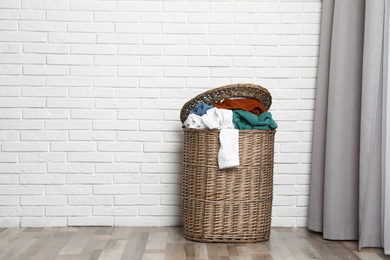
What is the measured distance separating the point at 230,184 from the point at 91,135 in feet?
3.15

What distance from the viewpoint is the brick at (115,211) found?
3709mm

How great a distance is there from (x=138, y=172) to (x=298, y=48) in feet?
3.96

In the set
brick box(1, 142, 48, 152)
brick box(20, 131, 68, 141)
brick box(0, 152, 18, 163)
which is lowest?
brick box(0, 152, 18, 163)

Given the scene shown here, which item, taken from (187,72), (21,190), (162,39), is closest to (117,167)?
(21,190)

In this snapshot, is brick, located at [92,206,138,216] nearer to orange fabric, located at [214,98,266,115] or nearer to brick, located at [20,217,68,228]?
brick, located at [20,217,68,228]

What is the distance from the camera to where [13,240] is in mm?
3266

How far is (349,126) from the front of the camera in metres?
3.36

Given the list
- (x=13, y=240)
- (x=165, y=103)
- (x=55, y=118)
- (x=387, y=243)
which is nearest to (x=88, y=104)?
(x=55, y=118)

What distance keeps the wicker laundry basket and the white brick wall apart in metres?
0.44

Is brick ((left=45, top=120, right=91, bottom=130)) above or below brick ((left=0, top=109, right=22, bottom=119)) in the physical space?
below

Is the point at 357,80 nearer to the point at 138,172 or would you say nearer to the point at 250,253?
the point at 250,253

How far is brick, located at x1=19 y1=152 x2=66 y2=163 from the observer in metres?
3.69

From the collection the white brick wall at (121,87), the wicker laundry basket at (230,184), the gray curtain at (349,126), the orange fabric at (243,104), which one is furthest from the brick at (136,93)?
Result: the gray curtain at (349,126)

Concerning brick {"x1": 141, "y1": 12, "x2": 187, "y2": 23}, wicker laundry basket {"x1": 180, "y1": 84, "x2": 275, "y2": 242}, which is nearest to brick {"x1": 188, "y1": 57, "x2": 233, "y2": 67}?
brick {"x1": 141, "y1": 12, "x2": 187, "y2": 23}
